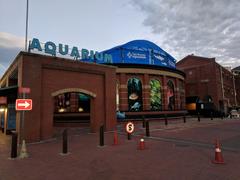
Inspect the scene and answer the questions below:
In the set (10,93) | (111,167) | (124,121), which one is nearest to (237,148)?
(111,167)

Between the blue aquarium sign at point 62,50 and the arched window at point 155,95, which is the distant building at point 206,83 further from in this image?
the blue aquarium sign at point 62,50

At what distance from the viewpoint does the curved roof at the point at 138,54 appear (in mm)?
33906

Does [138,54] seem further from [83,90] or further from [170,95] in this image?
[83,90]

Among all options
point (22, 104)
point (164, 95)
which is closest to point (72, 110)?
point (164, 95)

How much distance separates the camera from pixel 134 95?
98.2 feet

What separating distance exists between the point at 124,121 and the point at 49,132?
553 inches

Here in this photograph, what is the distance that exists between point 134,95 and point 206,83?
89.5 ft

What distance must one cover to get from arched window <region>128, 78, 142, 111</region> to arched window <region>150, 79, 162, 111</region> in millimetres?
2171

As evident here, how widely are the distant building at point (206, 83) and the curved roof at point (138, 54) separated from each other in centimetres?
1419

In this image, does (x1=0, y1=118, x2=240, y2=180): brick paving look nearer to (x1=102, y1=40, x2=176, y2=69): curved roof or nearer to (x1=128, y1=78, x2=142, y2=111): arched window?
(x1=128, y1=78, x2=142, y2=111): arched window

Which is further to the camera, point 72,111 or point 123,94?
point 123,94

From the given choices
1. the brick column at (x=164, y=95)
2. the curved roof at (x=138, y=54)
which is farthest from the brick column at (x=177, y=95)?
the curved roof at (x=138, y=54)

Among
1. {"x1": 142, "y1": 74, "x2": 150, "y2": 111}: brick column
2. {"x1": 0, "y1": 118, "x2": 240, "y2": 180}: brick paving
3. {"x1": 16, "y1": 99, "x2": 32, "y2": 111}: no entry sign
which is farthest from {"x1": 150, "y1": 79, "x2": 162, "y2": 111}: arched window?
{"x1": 16, "y1": 99, "x2": 32, "y2": 111}: no entry sign

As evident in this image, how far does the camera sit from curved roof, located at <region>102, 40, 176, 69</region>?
111ft
